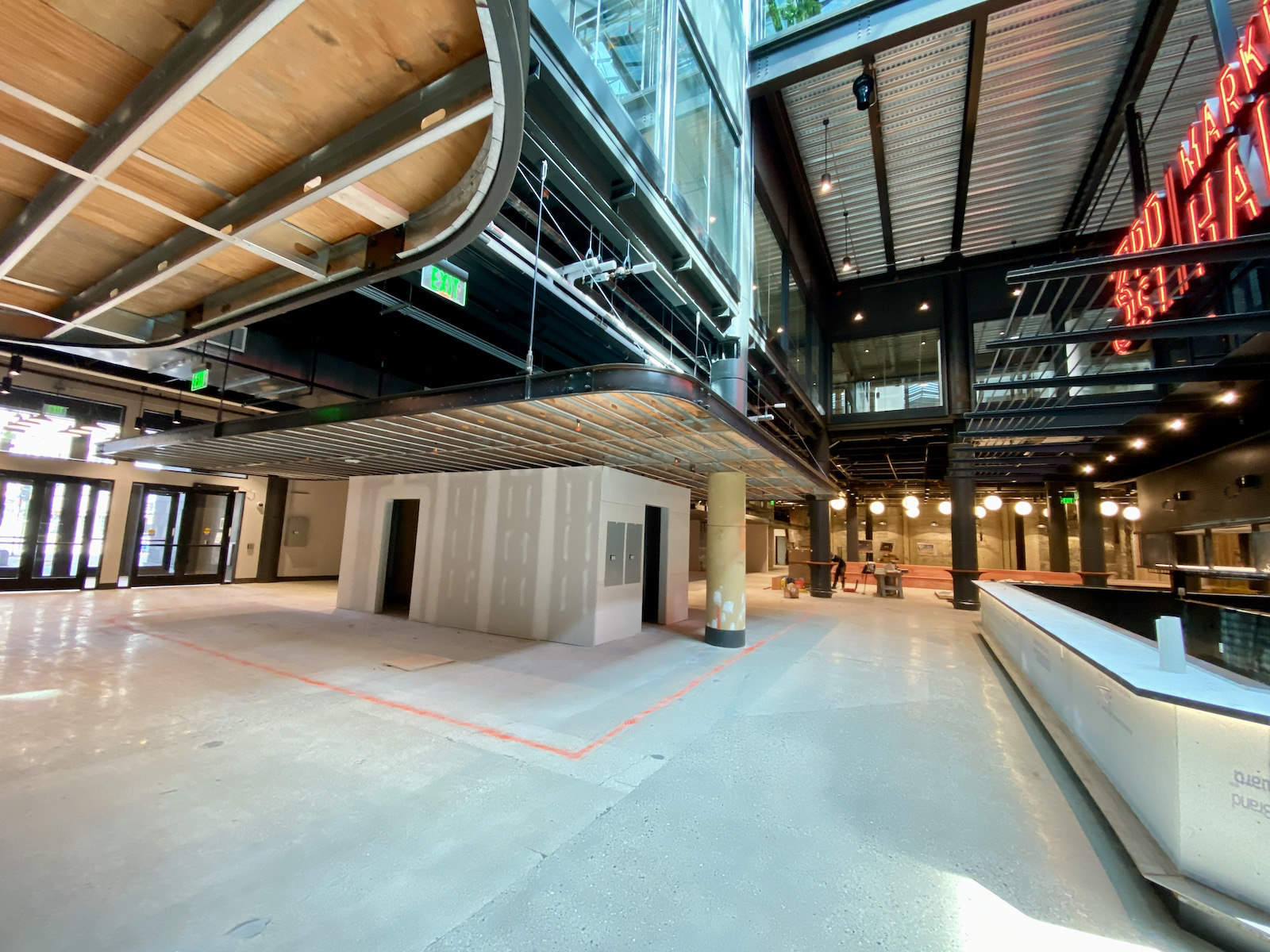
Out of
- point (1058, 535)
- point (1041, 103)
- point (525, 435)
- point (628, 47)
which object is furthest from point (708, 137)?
point (1058, 535)

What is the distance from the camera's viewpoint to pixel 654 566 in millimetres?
9984

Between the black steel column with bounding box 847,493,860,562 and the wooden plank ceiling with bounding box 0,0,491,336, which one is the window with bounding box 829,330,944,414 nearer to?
the black steel column with bounding box 847,493,860,562

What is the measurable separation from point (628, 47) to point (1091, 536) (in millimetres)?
16609

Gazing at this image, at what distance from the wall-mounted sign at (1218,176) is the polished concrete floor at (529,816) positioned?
4.98m

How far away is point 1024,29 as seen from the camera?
8.48 metres

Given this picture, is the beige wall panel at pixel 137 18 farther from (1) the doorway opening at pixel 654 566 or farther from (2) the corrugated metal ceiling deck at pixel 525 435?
(1) the doorway opening at pixel 654 566

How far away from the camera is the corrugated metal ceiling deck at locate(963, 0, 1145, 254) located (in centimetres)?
831

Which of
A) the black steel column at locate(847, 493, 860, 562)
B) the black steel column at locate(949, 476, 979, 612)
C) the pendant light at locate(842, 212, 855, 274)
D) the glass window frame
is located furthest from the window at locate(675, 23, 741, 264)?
the black steel column at locate(847, 493, 860, 562)

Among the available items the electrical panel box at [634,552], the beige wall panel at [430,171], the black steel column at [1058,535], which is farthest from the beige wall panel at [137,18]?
the black steel column at [1058,535]

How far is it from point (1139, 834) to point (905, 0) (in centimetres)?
1132

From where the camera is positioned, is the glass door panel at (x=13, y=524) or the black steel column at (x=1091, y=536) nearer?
the glass door panel at (x=13, y=524)

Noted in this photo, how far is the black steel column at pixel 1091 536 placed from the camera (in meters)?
13.5

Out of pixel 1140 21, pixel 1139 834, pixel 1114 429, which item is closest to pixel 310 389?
pixel 1139 834

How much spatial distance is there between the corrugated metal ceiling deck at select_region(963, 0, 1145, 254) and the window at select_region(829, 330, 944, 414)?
3558 mm
